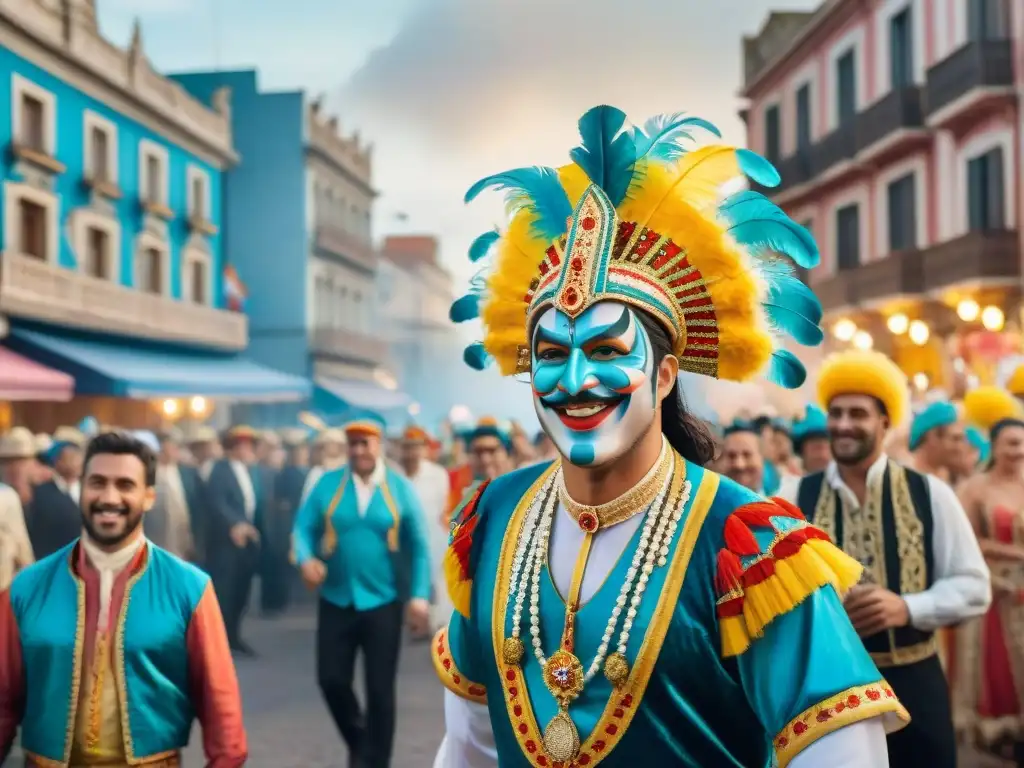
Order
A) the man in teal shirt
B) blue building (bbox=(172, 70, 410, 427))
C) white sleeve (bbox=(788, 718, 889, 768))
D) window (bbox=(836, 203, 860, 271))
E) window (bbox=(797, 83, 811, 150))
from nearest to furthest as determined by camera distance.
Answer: white sleeve (bbox=(788, 718, 889, 768)) < the man in teal shirt < window (bbox=(836, 203, 860, 271)) < window (bbox=(797, 83, 811, 150)) < blue building (bbox=(172, 70, 410, 427))

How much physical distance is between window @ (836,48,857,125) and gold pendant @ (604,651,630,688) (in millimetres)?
24398

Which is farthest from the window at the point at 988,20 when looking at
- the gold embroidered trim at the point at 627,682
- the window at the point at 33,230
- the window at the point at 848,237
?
the gold embroidered trim at the point at 627,682

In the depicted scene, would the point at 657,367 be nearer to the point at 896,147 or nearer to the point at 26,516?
the point at 26,516

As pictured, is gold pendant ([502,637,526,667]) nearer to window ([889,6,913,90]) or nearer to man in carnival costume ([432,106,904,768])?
man in carnival costume ([432,106,904,768])

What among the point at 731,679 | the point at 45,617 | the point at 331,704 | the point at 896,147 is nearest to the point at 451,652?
the point at 731,679

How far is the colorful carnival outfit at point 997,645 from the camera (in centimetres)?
678

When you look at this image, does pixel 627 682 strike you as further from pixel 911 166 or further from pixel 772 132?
pixel 772 132

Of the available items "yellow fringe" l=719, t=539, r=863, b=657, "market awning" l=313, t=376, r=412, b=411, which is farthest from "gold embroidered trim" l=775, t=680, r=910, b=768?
"market awning" l=313, t=376, r=412, b=411

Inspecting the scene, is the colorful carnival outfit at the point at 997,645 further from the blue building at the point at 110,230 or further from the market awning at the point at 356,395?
the market awning at the point at 356,395

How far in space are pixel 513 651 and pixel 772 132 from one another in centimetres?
2971

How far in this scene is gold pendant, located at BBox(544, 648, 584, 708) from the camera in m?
2.57

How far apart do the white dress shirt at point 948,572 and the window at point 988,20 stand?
16.9 meters

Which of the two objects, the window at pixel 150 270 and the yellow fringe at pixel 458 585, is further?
the window at pixel 150 270

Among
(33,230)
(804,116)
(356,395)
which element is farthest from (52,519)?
(356,395)
